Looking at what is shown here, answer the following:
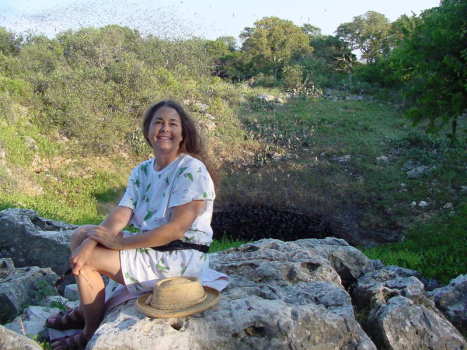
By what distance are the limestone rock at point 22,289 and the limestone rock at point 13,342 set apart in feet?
4.42

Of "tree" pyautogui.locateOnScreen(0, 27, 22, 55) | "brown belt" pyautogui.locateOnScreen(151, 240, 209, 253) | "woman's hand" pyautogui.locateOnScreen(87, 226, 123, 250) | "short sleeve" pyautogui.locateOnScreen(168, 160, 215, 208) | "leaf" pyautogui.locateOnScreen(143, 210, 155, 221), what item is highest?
"tree" pyautogui.locateOnScreen(0, 27, 22, 55)

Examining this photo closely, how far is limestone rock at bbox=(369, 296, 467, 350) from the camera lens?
2.89 metres

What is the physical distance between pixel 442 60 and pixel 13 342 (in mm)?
8890

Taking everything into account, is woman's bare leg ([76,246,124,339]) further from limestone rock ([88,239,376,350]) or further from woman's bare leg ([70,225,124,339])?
limestone rock ([88,239,376,350])

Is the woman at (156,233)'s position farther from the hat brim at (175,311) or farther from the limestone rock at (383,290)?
the limestone rock at (383,290)

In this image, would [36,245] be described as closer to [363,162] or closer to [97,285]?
[97,285]

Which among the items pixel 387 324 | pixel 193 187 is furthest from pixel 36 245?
pixel 387 324

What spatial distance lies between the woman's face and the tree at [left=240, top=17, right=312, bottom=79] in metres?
25.6

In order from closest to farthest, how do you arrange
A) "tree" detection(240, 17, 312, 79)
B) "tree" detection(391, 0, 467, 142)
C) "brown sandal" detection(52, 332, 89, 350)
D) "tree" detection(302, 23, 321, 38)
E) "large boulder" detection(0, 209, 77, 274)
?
"brown sandal" detection(52, 332, 89, 350)
"large boulder" detection(0, 209, 77, 274)
"tree" detection(391, 0, 467, 142)
"tree" detection(240, 17, 312, 79)
"tree" detection(302, 23, 321, 38)

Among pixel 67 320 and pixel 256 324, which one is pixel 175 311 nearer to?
pixel 256 324

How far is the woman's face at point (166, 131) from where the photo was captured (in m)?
2.84

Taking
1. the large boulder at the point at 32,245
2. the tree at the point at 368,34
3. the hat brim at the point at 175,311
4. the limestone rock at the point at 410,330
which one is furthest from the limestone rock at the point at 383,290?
the tree at the point at 368,34

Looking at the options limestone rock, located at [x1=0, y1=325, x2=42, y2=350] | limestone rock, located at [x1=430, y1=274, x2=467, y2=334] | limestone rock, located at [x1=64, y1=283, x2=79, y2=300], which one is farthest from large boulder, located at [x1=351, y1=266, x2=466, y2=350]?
limestone rock, located at [x1=64, y1=283, x2=79, y2=300]

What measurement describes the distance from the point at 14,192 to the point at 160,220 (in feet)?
26.1
